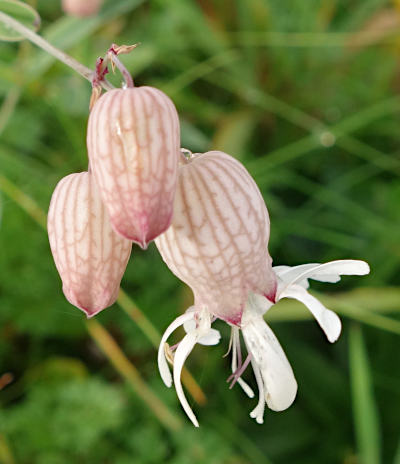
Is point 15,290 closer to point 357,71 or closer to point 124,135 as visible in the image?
point 124,135

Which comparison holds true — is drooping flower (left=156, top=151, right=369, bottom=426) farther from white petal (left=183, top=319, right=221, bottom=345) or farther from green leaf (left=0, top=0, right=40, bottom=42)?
green leaf (left=0, top=0, right=40, bottom=42)

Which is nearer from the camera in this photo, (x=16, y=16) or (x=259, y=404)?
(x=259, y=404)

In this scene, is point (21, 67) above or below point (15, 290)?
above

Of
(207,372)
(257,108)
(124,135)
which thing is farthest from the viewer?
(257,108)

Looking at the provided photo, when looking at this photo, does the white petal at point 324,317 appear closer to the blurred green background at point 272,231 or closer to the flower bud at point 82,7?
the blurred green background at point 272,231

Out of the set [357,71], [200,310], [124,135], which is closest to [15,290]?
[200,310]

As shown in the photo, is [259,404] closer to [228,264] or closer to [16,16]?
[228,264]

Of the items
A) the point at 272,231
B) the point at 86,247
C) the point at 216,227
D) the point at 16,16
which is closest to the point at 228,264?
the point at 216,227
